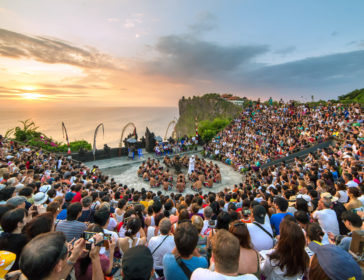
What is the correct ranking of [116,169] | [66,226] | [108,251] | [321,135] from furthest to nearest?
1. [116,169]
2. [321,135]
3. [66,226]
4. [108,251]

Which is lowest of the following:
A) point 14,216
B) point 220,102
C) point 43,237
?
point 14,216

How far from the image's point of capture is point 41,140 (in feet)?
68.6

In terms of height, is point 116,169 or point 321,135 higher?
point 321,135

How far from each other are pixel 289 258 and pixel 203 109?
56067 millimetres

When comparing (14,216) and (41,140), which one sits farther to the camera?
(41,140)

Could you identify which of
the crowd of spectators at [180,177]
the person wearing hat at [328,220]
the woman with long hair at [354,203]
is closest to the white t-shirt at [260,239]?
the person wearing hat at [328,220]

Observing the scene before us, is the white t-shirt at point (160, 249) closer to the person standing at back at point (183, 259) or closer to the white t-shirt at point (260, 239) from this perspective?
the person standing at back at point (183, 259)

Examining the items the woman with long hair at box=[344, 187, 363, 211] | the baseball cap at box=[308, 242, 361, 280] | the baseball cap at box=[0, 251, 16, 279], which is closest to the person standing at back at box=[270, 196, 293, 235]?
the woman with long hair at box=[344, 187, 363, 211]

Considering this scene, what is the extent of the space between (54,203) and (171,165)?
13647 millimetres

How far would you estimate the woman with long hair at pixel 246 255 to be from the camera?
2297mm

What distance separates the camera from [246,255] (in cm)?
240

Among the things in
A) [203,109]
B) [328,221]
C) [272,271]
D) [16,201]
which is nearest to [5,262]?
[16,201]

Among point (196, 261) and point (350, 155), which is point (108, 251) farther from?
point (350, 155)

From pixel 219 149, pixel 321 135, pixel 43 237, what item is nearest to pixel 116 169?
pixel 219 149
